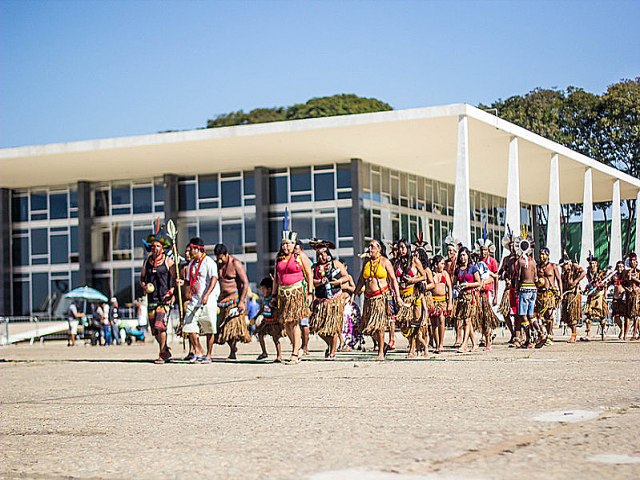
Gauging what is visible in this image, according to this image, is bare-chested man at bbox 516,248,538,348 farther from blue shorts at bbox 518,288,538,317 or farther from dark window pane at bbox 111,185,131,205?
dark window pane at bbox 111,185,131,205

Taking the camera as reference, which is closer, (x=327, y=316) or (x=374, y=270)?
(x=374, y=270)

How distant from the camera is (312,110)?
6900 cm

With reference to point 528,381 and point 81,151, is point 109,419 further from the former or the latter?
point 81,151

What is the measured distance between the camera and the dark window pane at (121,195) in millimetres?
45281

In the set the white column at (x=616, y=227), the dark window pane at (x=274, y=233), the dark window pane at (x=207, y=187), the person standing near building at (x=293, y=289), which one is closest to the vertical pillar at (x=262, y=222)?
the dark window pane at (x=274, y=233)

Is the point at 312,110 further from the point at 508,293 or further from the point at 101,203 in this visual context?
the point at 508,293

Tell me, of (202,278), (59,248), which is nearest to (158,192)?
(59,248)

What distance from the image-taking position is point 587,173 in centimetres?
4753

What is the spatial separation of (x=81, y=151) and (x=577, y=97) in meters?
31.0

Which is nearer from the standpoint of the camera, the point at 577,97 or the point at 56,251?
the point at 56,251

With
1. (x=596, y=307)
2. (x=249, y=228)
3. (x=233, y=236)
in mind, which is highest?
(x=249, y=228)

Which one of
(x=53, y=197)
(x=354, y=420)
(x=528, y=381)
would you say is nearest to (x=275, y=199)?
(x=53, y=197)

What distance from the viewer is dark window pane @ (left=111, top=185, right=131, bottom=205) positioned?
149 ft

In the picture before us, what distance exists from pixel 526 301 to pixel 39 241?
3273cm
